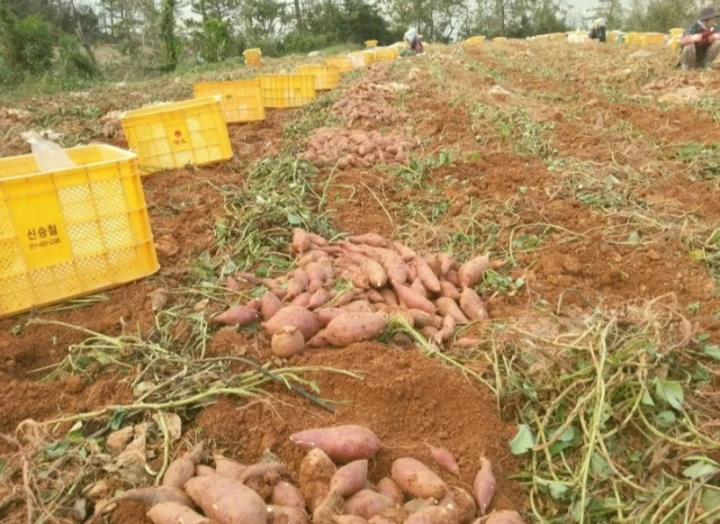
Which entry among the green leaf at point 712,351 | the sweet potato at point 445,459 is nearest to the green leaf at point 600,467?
the sweet potato at point 445,459

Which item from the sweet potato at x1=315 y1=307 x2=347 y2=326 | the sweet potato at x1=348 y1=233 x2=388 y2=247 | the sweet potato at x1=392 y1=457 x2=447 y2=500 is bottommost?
the sweet potato at x1=392 y1=457 x2=447 y2=500

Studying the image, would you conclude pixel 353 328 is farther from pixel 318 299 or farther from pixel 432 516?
pixel 432 516

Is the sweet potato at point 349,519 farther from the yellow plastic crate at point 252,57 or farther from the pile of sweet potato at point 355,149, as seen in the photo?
the yellow plastic crate at point 252,57

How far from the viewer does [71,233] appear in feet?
10.1

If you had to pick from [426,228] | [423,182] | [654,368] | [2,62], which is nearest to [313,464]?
[654,368]

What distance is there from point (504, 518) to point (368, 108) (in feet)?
22.2

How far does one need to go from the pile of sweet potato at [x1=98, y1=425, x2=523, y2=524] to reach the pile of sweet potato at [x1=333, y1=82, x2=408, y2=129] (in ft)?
19.5

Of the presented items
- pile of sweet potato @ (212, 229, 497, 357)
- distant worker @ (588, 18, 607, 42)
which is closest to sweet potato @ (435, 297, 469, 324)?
pile of sweet potato @ (212, 229, 497, 357)

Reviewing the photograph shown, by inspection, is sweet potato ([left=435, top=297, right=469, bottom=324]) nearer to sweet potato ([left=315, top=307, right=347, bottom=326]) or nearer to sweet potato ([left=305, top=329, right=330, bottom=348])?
sweet potato ([left=315, top=307, right=347, bottom=326])

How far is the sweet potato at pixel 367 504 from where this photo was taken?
1.68m

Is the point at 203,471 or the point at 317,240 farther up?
the point at 317,240

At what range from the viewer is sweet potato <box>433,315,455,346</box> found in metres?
2.74

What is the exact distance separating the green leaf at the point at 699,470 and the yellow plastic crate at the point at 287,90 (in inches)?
338

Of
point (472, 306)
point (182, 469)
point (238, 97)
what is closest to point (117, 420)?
point (182, 469)
